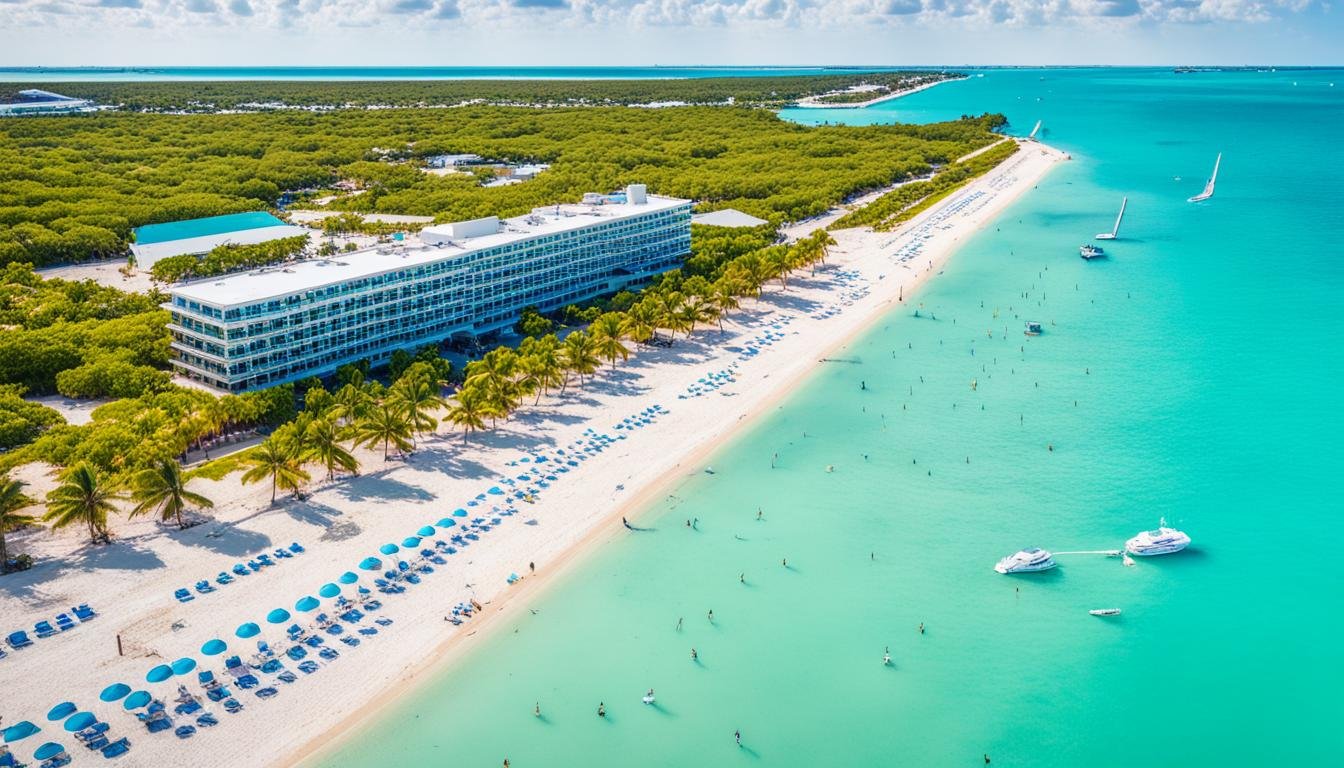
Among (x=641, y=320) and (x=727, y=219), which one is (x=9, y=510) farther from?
(x=727, y=219)

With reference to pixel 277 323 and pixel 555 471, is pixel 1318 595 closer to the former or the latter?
pixel 555 471

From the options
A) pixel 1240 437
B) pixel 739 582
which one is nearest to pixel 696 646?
pixel 739 582

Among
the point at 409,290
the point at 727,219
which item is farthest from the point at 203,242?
the point at 727,219

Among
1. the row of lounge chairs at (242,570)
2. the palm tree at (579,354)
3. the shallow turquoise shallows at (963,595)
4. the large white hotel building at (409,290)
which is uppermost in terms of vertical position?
the large white hotel building at (409,290)

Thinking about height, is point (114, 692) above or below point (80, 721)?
above

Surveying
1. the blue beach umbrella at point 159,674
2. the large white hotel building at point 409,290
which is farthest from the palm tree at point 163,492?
the large white hotel building at point 409,290

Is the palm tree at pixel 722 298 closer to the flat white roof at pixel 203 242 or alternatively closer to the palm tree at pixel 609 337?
the palm tree at pixel 609 337

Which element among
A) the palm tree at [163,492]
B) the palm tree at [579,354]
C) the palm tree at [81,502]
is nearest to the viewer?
the palm tree at [81,502]
